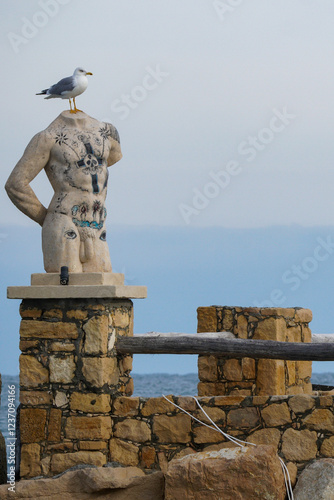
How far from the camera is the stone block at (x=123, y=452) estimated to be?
7.11 meters

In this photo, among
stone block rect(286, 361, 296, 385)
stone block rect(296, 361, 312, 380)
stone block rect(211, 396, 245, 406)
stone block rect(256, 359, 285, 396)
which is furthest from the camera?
stone block rect(296, 361, 312, 380)

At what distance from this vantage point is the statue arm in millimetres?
7543

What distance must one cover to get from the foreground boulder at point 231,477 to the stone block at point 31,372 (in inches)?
60.6

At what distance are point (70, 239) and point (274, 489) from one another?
9.37ft

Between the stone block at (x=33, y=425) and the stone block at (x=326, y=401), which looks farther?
the stone block at (x=33, y=425)

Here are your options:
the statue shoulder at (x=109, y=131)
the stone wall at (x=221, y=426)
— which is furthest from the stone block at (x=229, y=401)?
the statue shoulder at (x=109, y=131)

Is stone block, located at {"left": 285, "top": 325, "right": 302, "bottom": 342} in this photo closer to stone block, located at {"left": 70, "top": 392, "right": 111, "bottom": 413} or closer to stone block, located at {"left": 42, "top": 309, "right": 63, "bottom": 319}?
stone block, located at {"left": 70, "top": 392, "right": 111, "bottom": 413}

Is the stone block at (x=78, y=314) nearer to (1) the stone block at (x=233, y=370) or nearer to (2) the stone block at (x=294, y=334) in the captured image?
(1) the stone block at (x=233, y=370)

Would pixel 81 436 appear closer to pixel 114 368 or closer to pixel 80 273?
pixel 114 368

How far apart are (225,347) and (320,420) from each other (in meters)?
1.02

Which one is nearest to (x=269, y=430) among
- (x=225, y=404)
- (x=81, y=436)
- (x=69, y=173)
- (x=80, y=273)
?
(x=225, y=404)

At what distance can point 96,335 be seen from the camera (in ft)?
23.3

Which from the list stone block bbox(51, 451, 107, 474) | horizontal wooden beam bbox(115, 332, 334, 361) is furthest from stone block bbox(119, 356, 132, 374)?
stone block bbox(51, 451, 107, 474)

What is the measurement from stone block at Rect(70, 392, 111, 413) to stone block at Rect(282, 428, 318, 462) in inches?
62.4
